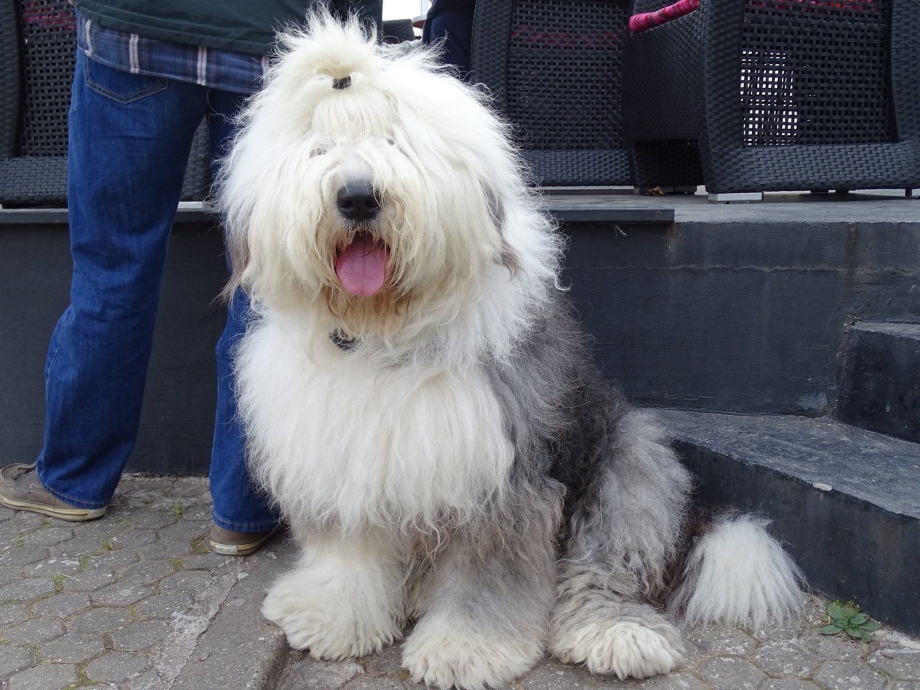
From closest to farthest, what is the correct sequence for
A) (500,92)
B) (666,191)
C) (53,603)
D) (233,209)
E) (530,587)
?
(233,209) → (530,587) → (53,603) → (500,92) → (666,191)

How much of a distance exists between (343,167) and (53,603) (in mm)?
1724

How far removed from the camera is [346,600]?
240 cm

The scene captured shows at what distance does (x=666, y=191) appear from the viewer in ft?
15.8

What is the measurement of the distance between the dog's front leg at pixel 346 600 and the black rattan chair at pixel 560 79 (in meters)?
2.52

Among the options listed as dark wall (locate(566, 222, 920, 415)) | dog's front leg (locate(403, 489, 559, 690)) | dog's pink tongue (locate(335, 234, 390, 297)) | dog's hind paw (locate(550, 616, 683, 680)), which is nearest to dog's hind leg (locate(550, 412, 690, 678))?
dog's hind paw (locate(550, 616, 683, 680))

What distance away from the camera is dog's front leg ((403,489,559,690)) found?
2221 mm

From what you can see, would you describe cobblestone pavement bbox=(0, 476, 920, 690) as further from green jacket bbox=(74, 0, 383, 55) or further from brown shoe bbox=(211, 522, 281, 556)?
green jacket bbox=(74, 0, 383, 55)

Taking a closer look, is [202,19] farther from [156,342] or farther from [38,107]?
[38,107]

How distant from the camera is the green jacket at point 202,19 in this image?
95.4 inches

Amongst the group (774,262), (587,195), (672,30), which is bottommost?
(774,262)

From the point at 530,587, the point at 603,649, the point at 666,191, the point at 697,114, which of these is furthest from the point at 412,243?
the point at 666,191

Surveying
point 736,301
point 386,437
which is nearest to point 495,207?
point 386,437

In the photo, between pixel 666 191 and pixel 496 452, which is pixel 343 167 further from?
pixel 666 191

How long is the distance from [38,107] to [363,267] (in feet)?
8.24
